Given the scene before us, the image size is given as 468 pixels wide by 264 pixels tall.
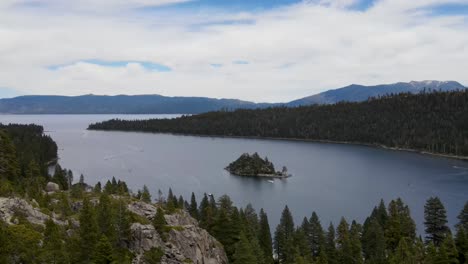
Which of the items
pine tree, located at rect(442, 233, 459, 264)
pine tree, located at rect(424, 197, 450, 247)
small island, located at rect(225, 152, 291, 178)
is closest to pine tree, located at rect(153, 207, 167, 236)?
pine tree, located at rect(442, 233, 459, 264)

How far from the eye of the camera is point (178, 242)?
5259 centimetres

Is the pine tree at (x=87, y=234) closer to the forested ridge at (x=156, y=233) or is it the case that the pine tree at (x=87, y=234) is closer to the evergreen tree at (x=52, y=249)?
the forested ridge at (x=156, y=233)

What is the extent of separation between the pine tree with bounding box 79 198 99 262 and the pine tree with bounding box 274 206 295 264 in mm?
34020

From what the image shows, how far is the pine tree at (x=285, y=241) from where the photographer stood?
227 feet

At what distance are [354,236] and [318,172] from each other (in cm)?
12788

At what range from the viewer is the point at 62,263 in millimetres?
38156

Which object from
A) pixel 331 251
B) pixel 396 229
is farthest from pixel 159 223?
pixel 396 229

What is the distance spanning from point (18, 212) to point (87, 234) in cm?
842

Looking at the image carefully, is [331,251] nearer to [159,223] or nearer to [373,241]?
[373,241]

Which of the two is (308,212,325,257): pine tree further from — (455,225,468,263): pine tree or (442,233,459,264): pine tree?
(455,225,468,263): pine tree

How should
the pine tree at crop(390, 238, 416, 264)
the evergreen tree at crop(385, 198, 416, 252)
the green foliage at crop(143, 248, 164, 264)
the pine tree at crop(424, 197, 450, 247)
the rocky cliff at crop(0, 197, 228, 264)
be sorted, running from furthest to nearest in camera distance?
the pine tree at crop(424, 197, 450, 247) → the evergreen tree at crop(385, 198, 416, 252) → the pine tree at crop(390, 238, 416, 264) → the rocky cliff at crop(0, 197, 228, 264) → the green foliage at crop(143, 248, 164, 264)

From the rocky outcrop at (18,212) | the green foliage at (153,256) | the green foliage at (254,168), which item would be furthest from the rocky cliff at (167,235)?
the green foliage at (254,168)

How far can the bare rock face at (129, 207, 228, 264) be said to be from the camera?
4853 centimetres

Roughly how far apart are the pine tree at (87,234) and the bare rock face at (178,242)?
18.0 feet
